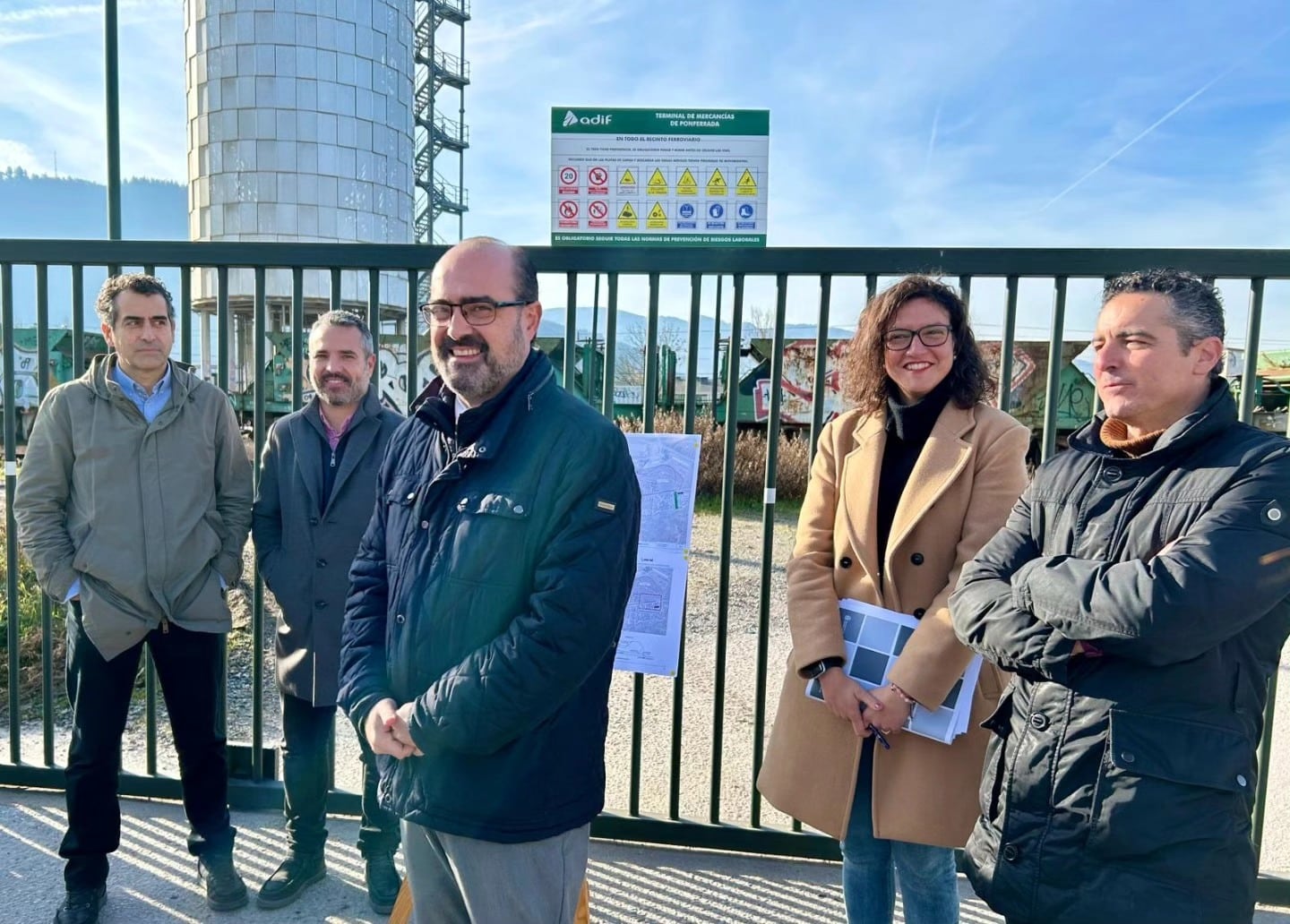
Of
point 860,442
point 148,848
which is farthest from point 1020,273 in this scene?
point 148,848

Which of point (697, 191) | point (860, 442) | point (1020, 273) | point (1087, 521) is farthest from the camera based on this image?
point (697, 191)

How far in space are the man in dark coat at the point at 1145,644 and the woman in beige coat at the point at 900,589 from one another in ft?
0.92

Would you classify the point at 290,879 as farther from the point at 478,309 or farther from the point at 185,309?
the point at 478,309

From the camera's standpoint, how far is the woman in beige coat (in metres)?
2.13

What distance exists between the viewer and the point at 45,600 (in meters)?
3.27

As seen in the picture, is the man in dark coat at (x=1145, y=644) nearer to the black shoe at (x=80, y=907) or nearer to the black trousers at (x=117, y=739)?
the black trousers at (x=117, y=739)

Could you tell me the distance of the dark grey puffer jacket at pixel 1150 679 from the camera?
5.01ft

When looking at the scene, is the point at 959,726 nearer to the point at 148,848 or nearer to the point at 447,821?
the point at 447,821

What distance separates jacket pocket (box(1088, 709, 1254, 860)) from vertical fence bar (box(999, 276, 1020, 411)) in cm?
143

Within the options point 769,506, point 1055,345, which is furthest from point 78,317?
point 1055,345

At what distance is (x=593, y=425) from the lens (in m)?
1.85

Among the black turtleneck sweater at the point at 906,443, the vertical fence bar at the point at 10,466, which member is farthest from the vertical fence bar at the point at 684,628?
the vertical fence bar at the point at 10,466

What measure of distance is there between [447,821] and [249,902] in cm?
163

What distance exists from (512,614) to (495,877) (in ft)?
1.99
